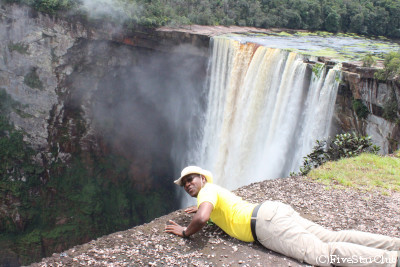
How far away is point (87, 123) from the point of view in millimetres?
20578

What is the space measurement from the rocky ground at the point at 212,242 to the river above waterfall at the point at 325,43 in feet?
32.0

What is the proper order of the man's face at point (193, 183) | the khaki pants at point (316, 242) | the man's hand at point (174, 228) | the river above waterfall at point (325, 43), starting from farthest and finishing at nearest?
the river above waterfall at point (325, 43)
the man's hand at point (174, 228)
the man's face at point (193, 183)
the khaki pants at point (316, 242)

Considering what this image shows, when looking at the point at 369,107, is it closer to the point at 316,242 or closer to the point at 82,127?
the point at 316,242

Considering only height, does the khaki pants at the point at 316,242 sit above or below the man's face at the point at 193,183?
below

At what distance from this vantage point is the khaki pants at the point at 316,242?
3514 mm

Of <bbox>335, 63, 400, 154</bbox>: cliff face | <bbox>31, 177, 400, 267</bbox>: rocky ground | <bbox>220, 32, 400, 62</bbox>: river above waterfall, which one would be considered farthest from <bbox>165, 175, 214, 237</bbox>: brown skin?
<bbox>220, 32, 400, 62</bbox>: river above waterfall

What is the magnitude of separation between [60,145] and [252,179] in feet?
39.1

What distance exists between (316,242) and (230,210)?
101cm

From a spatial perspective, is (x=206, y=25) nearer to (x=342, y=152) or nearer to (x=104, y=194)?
(x=104, y=194)

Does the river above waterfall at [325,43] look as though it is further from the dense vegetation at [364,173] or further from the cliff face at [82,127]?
the dense vegetation at [364,173]

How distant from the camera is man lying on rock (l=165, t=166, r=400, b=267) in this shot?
355 centimetres

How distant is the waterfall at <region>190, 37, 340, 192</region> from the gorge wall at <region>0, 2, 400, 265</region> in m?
2.16

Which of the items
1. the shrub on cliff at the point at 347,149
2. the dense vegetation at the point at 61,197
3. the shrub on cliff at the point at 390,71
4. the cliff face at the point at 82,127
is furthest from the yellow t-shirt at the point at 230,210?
the dense vegetation at the point at 61,197

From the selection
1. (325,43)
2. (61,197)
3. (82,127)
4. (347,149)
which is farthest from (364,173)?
(61,197)
